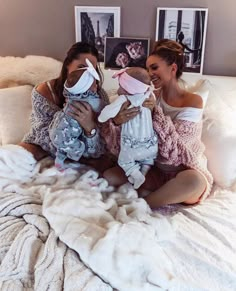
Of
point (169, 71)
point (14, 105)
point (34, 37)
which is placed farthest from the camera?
point (34, 37)

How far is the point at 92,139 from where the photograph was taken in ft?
5.17

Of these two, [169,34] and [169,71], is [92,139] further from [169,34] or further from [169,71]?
[169,34]

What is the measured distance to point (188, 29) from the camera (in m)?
2.11

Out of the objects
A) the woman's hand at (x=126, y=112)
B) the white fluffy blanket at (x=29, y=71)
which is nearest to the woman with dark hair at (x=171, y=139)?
the woman's hand at (x=126, y=112)

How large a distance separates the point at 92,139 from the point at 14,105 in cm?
67

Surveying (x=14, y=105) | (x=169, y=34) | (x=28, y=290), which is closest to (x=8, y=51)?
(x=14, y=105)

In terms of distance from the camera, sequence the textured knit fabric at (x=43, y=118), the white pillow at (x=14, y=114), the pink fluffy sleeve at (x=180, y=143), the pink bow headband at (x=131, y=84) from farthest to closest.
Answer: the white pillow at (x=14, y=114), the textured knit fabric at (x=43, y=118), the pink fluffy sleeve at (x=180, y=143), the pink bow headband at (x=131, y=84)

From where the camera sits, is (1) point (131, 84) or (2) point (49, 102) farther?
(2) point (49, 102)

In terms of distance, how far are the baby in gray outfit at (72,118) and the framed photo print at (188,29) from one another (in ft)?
2.55

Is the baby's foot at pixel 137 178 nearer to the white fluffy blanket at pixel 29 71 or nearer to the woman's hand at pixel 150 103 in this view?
the woman's hand at pixel 150 103

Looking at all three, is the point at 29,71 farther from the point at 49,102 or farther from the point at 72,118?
the point at 72,118

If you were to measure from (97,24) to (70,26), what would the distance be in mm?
191

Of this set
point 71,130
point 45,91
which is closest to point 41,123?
point 45,91

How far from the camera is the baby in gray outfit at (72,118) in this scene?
147 cm
